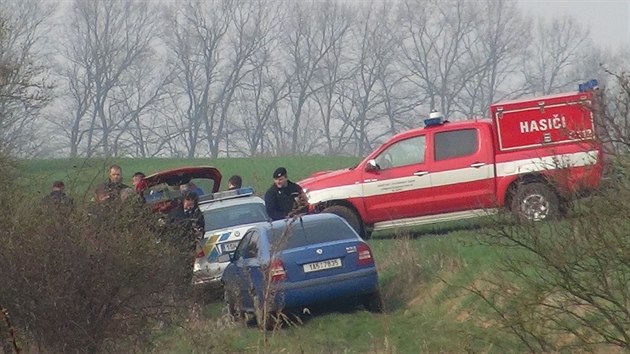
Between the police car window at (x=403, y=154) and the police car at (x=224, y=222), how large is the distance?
2.24 m

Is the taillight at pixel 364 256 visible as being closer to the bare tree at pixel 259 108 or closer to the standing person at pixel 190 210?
the standing person at pixel 190 210

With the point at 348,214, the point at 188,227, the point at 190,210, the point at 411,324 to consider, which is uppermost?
the point at 190,210

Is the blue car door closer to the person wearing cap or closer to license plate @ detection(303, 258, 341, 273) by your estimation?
license plate @ detection(303, 258, 341, 273)

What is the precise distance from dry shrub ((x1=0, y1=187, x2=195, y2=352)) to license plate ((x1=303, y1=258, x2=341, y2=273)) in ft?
11.3

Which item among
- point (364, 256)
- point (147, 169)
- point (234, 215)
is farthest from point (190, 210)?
point (147, 169)

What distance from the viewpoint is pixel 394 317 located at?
14.6 meters

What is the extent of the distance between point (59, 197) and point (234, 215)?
7133mm

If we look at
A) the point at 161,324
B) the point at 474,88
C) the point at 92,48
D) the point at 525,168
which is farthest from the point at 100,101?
the point at 161,324

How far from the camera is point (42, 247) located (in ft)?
33.9

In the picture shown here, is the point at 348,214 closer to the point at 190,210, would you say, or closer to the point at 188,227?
the point at 190,210

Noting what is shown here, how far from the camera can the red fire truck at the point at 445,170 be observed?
18141 millimetres

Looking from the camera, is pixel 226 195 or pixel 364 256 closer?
pixel 364 256

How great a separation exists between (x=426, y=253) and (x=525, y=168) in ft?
8.85

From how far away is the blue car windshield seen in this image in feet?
59.1
